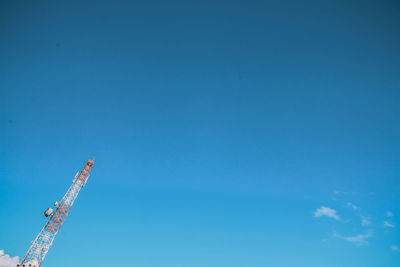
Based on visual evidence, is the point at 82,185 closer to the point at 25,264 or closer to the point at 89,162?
the point at 89,162

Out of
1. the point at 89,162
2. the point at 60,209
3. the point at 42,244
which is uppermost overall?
the point at 89,162

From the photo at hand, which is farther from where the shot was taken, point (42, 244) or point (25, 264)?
point (42, 244)

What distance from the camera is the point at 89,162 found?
204 ft

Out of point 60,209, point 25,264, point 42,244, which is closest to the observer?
point 25,264

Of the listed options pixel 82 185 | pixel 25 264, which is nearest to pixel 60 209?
pixel 82 185

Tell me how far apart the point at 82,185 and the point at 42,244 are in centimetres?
1723

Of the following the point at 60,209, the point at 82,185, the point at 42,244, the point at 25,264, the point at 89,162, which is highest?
the point at 89,162

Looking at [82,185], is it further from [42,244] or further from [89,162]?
[42,244]

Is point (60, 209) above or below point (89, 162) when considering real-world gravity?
below

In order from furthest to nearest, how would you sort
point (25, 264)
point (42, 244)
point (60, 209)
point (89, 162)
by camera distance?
point (89, 162) < point (60, 209) < point (42, 244) < point (25, 264)

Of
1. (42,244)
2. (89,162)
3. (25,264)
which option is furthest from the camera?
(89,162)

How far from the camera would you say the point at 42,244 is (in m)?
54.4

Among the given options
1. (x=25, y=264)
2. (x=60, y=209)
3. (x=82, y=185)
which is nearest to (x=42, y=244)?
(x=25, y=264)

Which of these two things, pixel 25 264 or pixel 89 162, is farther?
pixel 89 162
